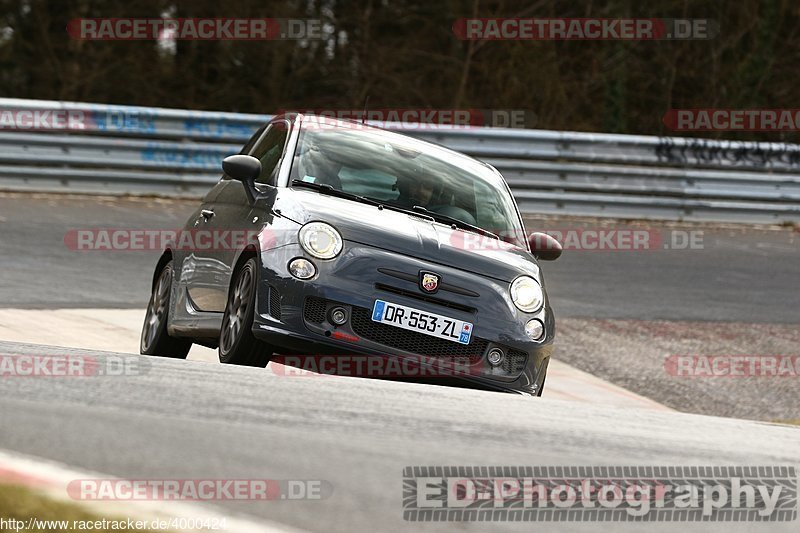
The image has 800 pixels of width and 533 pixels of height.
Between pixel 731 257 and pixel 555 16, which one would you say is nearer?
pixel 731 257

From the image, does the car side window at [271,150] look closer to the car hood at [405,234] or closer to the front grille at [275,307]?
the car hood at [405,234]

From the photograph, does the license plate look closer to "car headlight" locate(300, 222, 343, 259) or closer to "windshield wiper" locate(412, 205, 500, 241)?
"car headlight" locate(300, 222, 343, 259)

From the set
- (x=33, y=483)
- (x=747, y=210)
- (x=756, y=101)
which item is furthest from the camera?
(x=756, y=101)

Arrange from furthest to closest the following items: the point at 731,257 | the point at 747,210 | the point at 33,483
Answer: the point at 747,210 → the point at 731,257 → the point at 33,483

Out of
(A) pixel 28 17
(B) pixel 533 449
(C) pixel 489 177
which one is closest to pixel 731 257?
(C) pixel 489 177

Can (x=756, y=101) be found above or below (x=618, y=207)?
above

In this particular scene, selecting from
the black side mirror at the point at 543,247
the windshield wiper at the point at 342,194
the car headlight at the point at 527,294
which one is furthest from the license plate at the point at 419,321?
the black side mirror at the point at 543,247

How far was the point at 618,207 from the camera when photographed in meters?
18.7

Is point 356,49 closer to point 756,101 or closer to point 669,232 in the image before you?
point 756,101

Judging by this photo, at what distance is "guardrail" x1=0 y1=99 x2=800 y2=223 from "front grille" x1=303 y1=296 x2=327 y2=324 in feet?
35.2

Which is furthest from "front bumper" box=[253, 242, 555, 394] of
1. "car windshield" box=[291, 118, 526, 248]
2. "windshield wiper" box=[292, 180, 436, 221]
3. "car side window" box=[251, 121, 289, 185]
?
"car side window" box=[251, 121, 289, 185]

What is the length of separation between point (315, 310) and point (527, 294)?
3.78 ft

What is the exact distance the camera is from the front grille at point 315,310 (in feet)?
21.6

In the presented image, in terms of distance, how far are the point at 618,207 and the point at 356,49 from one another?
1148 cm
